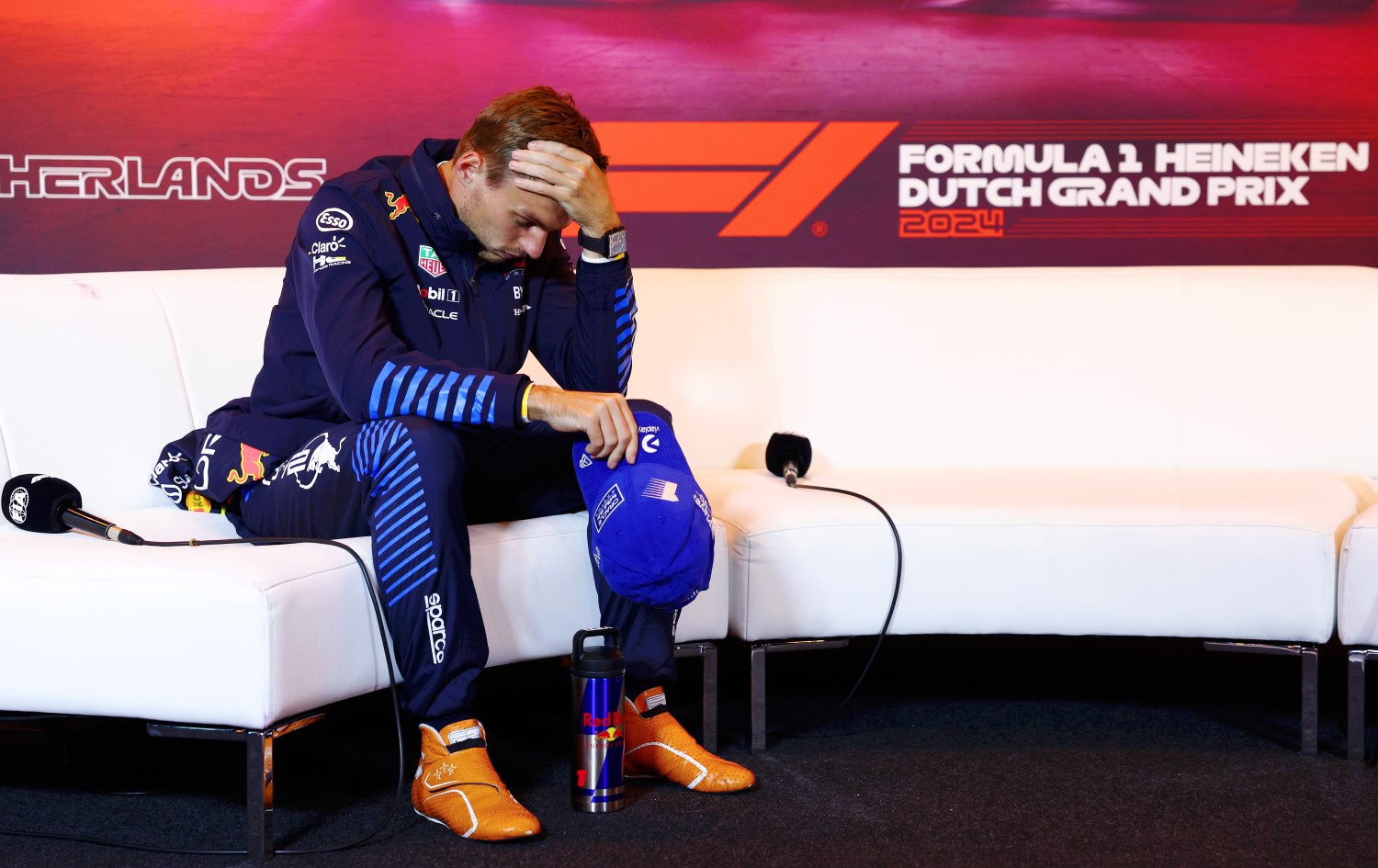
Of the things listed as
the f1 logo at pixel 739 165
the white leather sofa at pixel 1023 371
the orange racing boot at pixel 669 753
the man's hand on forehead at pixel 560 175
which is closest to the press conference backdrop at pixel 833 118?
the f1 logo at pixel 739 165

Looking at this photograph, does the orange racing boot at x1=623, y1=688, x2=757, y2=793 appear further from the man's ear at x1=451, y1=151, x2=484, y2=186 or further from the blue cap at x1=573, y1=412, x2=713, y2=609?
the man's ear at x1=451, y1=151, x2=484, y2=186

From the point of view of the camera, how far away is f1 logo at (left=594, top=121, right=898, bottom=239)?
347 centimetres

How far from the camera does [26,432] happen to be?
2.24 m

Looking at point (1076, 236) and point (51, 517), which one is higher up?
point (1076, 236)

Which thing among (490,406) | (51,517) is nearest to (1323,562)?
(490,406)

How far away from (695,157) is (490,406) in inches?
70.9

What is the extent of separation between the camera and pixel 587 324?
217 cm

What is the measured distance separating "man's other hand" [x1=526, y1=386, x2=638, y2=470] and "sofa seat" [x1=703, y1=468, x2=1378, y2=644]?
405mm

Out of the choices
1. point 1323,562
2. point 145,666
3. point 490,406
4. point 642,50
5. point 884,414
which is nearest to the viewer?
point 145,666

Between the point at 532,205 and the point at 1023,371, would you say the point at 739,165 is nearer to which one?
the point at 1023,371

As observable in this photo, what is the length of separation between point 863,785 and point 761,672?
0.85 ft

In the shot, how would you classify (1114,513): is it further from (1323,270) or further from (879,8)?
(879,8)

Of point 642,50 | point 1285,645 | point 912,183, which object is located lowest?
point 1285,645

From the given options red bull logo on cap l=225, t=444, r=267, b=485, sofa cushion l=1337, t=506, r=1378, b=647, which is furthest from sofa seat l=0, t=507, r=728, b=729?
sofa cushion l=1337, t=506, r=1378, b=647
